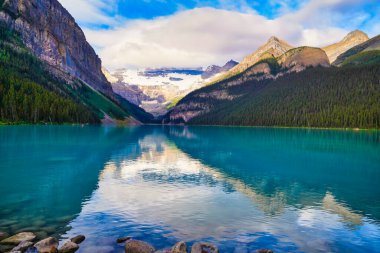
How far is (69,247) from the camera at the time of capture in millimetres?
23297

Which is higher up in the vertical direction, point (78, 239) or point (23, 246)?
point (23, 246)

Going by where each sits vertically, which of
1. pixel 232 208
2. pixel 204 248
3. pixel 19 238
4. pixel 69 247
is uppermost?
pixel 19 238

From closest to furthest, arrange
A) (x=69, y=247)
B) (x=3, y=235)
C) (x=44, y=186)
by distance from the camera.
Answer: (x=69, y=247) < (x=3, y=235) < (x=44, y=186)

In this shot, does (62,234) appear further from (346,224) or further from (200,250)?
(346,224)

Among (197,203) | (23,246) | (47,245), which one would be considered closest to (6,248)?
(23,246)

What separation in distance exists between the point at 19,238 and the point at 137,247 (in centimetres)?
921

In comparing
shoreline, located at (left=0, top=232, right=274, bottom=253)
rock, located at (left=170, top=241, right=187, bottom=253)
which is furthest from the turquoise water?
rock, located at (left=170, top=241, right=187, bottom=253)

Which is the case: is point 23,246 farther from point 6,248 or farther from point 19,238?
point 19,238

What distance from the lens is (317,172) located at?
61719 mm

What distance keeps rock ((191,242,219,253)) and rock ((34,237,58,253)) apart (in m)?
10.0

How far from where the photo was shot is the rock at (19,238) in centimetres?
2362

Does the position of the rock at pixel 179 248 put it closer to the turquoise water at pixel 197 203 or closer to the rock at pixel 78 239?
the turquoise water at pixel 197 203

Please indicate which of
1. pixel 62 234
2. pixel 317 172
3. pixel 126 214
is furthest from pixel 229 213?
pixel 317 172

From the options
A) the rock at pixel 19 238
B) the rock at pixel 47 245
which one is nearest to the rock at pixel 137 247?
the rock at pixel 47 245
